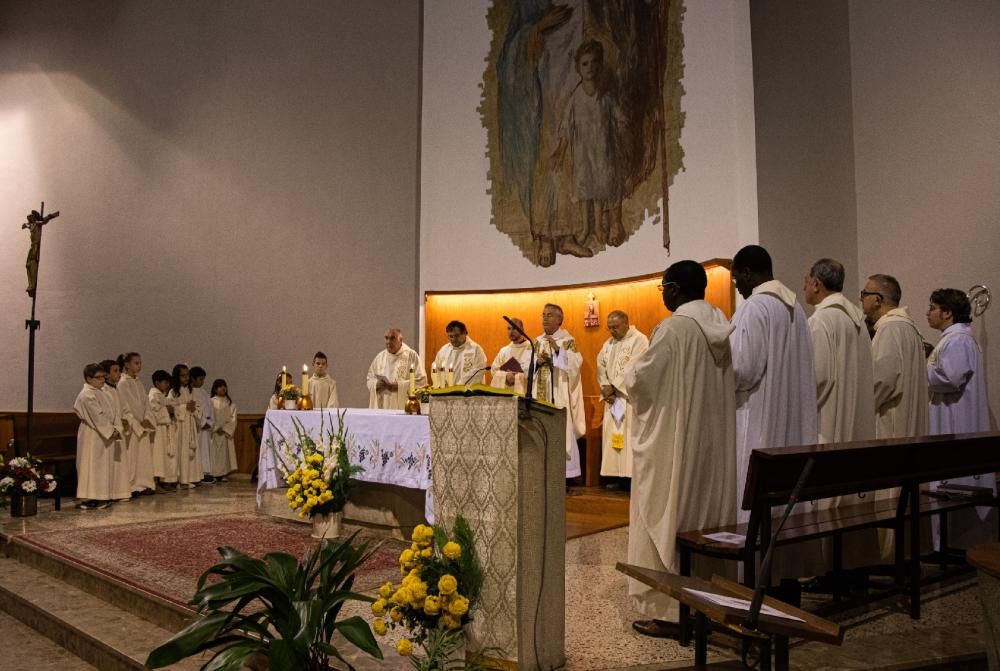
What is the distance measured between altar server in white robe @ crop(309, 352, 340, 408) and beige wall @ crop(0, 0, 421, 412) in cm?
69

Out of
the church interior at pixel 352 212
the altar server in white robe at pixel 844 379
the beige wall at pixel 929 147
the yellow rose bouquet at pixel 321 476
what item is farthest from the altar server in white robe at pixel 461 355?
Result: the altar server in white robe at pixel 844 379

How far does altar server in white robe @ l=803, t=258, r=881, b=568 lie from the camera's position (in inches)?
199

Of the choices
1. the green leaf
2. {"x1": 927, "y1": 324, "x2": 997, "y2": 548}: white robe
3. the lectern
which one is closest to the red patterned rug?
the green leaf

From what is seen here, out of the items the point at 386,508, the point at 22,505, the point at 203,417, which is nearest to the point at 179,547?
the point at 386,508

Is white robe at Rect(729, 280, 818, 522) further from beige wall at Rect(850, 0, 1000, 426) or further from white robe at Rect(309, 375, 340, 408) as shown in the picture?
white robe at Rect(309, 375, 340, 408)

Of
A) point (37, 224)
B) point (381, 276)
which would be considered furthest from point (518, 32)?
point (37, 224)

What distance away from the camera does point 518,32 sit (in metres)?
11.4

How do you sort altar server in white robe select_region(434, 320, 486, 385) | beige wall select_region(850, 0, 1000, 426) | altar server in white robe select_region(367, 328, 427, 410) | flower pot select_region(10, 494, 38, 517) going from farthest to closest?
altar server in white robe select_region(434, 320, 486, 385) → altar server in white robe select_region(367, 328, 427, 410) → flower pot select_region(10, 494, 38, 517) → beige wall select_region(850, 0, 1000, 426)

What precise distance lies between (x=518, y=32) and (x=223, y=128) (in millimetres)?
4979

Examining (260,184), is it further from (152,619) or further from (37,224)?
(152,619)

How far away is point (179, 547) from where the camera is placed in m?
6.60

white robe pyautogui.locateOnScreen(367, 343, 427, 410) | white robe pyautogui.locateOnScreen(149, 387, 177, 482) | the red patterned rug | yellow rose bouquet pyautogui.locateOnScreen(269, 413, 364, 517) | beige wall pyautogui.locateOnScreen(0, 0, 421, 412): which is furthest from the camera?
beige wall pyautogui.locateOnScreen(0, 0, 421, 412)

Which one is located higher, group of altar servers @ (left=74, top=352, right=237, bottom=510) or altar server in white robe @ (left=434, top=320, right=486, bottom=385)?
altar server in white robe @ (left=434, top=320, right=486, bottom=385)

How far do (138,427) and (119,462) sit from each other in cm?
58
